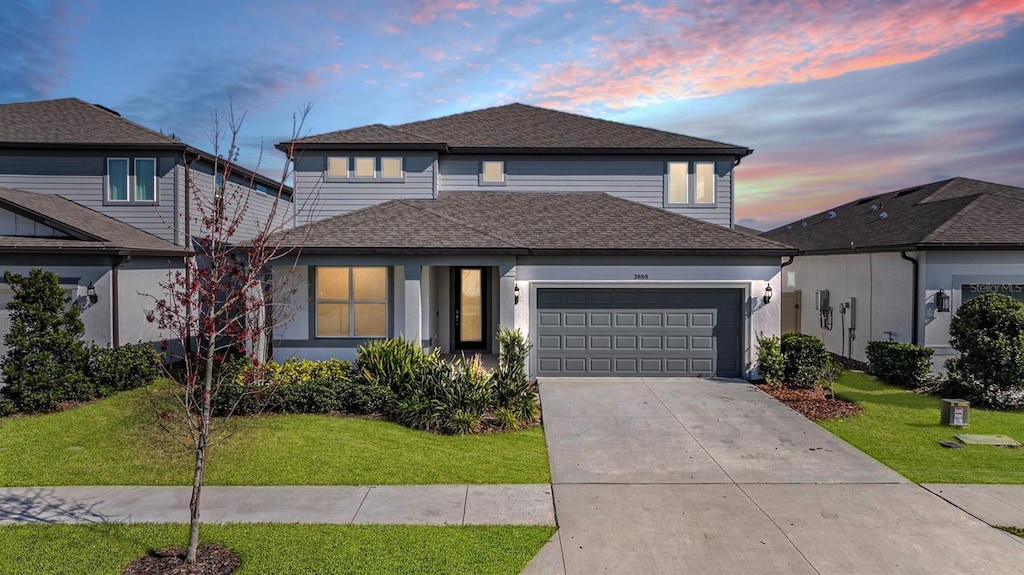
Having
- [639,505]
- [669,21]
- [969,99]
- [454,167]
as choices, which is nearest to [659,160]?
[669,21]

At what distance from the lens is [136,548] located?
562 centimetres

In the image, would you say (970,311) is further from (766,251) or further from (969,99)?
(969,99)

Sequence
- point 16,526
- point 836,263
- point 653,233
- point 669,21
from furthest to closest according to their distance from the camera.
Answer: point 836,263 → point 653,233 → point 669,21 → point 16,526

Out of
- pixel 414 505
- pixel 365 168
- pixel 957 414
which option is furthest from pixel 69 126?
pixel 957 414

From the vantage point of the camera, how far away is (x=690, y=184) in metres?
16.8

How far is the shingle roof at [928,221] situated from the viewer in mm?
14445

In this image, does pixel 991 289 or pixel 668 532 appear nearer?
pixel 668 532

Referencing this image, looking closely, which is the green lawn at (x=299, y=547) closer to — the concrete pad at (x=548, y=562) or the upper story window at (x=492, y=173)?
the concrete pad at (x=548, y=562)

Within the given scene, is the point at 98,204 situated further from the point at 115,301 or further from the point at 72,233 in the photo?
the point at 115,301

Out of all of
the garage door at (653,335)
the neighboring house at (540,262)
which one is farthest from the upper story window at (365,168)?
the garage door at (653,335)

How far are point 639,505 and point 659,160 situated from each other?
40.0ft

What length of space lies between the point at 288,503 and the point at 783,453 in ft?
23.1

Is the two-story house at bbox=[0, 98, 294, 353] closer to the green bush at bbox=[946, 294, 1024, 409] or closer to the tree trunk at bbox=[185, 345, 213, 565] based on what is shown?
the tree trunk at bbox=[185, 345, 213, 565]

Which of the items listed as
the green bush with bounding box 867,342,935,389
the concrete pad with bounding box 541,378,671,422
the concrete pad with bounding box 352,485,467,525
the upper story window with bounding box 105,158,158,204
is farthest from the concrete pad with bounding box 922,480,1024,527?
the upper story window with bounding box 105,158,158,204
